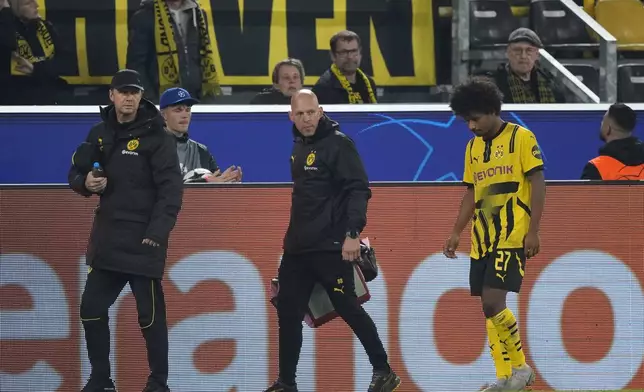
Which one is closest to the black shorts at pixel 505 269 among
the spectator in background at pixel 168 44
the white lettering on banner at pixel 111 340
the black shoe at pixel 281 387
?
the black shoe at pixel 281 387

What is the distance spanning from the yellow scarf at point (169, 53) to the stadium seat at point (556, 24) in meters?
3.27

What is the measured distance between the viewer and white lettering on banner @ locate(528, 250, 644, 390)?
342 inches

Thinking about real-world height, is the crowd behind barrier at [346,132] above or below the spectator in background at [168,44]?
below

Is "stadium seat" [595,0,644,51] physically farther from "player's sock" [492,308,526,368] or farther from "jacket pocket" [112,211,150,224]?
"jacket pocket" [112,211,150,224]

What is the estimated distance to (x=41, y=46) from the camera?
11031 millimetres

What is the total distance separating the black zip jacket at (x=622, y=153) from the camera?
9.35 metres

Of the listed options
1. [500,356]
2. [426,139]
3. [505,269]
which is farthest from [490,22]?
[500,356]

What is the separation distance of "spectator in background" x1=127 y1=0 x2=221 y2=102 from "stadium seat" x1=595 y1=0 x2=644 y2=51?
4148mm

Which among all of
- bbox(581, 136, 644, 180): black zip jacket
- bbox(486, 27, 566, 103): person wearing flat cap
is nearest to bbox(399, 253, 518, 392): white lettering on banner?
bbox(581, 136, 644, 180): black zip jacket

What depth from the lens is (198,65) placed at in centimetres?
1121

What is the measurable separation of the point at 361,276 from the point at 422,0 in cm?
518

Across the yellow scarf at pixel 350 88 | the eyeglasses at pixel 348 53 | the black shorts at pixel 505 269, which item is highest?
the eyeglasses at pixel 348 53

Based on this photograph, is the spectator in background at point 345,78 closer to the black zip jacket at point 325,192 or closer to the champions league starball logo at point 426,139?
the champions league starball logo at point 426,139

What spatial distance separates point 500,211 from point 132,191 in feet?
6.82
